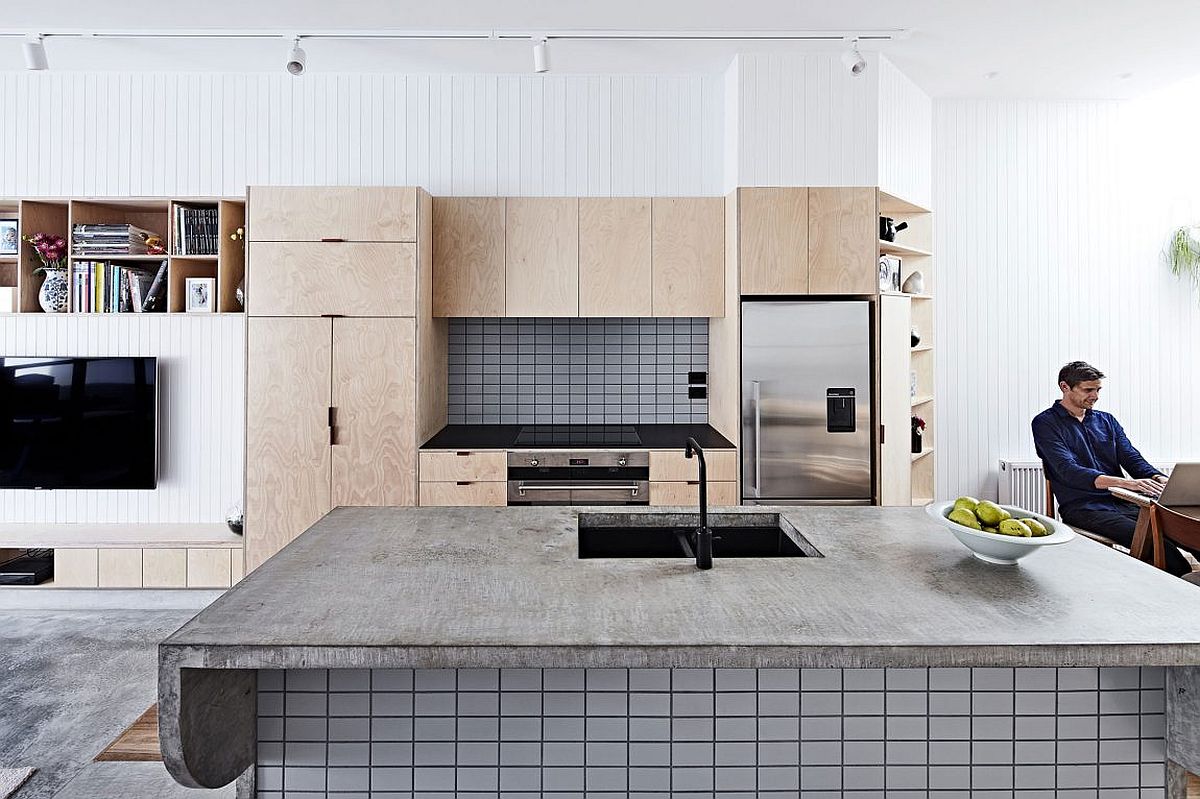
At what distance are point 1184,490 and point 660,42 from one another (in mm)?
2984

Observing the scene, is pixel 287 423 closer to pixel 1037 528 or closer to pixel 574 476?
pixel 574 476

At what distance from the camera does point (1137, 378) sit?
4617 millimetres

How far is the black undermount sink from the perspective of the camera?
2.24 meters

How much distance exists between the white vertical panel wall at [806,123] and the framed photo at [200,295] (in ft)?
9.18

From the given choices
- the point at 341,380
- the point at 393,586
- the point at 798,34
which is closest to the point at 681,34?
the point at 798,34

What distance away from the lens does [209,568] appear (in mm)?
3826

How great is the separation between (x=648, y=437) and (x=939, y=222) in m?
2.18

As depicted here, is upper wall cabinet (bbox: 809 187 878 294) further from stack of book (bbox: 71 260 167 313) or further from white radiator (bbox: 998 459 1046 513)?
stack of book (bbox: 71 260 167 313)

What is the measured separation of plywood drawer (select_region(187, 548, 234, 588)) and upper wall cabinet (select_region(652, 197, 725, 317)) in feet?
8.30

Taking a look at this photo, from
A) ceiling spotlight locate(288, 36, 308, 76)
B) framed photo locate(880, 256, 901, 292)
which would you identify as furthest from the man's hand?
ceiling spotlight locate(288, 36, 308, 76)

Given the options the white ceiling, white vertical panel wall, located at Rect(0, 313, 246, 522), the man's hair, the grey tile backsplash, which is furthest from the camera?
the grey tile backsplash

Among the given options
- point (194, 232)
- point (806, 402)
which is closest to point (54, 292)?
point (194, 232)

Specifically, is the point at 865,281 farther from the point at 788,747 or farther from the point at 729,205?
the point at 788,747

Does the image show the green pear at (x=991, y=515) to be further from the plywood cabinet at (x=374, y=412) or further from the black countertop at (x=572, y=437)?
the plywood cabinet at (x=374, y=412)
